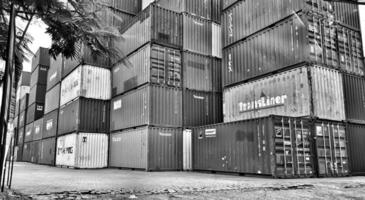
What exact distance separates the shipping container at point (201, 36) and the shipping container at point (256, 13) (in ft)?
6.19

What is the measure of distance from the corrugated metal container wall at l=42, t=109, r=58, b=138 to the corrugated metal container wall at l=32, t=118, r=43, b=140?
2.01m

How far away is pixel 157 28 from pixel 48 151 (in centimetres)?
1833

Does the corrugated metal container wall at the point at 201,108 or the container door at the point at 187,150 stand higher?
the corrugated metal container wall at the point at 201,108

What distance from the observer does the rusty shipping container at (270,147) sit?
13.9 meters

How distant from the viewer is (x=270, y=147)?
549 inches

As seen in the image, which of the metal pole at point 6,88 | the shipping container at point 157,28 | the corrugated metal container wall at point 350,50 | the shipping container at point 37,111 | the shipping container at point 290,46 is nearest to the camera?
the metal pole at point 6,88

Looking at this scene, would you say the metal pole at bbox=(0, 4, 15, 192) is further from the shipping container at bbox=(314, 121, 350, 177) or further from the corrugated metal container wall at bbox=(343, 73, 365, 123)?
the corrugated metal container wall at bbox=(343, 73, 365, 123)

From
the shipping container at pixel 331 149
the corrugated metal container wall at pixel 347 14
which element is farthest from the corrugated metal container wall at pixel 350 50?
the shipping container at pixel 331 149

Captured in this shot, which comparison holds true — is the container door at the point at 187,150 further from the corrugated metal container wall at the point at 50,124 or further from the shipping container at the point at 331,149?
the corrugated metal container wall at the point at 50,124

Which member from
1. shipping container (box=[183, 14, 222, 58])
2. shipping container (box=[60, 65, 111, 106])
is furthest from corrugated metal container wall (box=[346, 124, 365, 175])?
shipping container (box=[60, 65, 111, 106])

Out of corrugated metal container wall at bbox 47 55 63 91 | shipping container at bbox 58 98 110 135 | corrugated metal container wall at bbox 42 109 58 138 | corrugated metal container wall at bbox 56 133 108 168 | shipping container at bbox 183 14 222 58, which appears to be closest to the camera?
shipping container at bbox 183 14 222 58

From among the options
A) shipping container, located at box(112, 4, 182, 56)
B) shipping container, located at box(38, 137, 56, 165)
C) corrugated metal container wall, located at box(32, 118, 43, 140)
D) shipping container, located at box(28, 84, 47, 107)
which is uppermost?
shipping container, located at box(112, 4, 182, 56)

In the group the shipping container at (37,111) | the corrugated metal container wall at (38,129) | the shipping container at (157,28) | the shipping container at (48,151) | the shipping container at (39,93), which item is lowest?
the shipping container at (48,151)

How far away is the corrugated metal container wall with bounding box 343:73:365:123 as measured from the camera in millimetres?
16266
